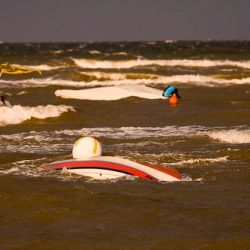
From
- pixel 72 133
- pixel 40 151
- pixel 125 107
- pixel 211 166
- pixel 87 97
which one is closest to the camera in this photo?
pixel 211 166

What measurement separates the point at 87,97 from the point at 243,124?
9.58 metres

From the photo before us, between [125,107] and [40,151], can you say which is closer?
[40,151]

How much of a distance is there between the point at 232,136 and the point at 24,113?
7.75 m

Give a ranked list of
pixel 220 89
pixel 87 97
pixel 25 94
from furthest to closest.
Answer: pixel 220 89 < pixel 25 94 < pixel 87 97

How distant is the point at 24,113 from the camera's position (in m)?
22.9

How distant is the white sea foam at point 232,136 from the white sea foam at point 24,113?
6.76 meters

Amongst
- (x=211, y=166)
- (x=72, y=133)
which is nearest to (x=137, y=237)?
(x=211, y=166)

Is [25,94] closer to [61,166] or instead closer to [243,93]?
[243,93]

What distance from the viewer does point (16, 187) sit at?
40.5 ft

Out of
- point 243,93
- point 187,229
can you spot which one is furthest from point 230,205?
point 243,93

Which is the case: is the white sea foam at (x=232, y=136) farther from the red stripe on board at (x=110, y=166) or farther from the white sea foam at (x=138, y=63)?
the white sea foam at (x=138, y=63)

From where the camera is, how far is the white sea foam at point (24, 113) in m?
22.2

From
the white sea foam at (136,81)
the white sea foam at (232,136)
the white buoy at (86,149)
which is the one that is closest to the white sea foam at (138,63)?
the white sea foam at (136,81)

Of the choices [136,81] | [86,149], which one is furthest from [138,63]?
[86,149]
